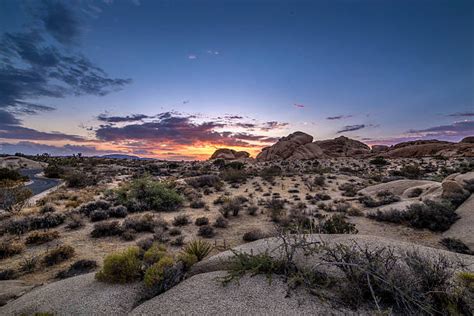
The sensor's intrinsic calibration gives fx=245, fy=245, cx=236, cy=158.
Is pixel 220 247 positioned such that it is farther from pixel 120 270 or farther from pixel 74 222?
pixel 74 222

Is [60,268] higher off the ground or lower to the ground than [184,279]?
lower

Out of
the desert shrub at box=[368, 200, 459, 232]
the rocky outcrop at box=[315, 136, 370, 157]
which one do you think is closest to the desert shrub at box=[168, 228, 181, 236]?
the desert shrub at box=[368, 200, 459, 232]

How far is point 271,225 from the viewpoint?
10375mm

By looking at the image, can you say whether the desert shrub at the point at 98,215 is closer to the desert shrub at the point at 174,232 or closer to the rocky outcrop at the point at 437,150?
the desert shrub at the point at 174,232

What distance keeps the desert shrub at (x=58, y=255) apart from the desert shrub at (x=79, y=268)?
3.16ft

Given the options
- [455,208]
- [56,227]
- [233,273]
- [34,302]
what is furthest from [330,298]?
[56,227]

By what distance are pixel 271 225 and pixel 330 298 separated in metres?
7.03

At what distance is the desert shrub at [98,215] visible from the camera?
36.2ft

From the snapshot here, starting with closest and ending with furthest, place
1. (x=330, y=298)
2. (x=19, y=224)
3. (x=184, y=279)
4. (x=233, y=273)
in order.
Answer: (x=330, y=298) → (x=233, y=273) → (x=184, y=279) → (x=19, y=224)

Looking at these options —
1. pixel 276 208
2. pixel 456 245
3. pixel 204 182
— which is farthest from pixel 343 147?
pixel 456 245

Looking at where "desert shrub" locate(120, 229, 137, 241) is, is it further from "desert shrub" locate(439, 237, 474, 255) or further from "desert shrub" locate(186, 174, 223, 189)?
"desert shrub" locate(186, 174, 223, 189)

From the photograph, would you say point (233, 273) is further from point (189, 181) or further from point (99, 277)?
point (189, 181)

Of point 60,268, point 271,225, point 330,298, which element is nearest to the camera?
point 330,298

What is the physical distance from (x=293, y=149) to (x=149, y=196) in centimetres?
4601
